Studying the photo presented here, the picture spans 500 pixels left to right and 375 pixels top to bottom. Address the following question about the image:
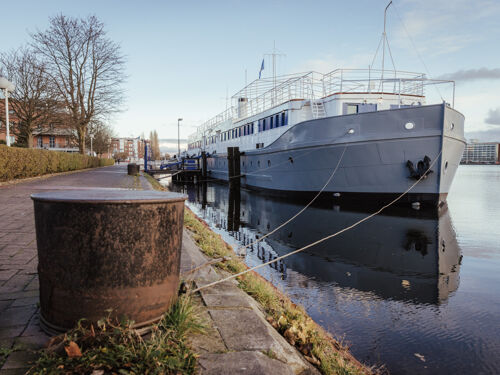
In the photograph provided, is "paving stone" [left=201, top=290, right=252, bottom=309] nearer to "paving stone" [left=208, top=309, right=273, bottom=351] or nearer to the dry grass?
"paving stone" [left=208, top=309, right=273, bottom=351]

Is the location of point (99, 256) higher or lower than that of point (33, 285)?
higher

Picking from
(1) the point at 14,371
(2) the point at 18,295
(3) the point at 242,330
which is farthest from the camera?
(2) the point at 18,295

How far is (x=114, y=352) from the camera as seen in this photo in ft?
6.19

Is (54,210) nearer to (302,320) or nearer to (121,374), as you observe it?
(121,374)

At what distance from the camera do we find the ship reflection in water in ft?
12.2

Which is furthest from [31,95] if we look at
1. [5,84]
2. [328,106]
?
[328,106]

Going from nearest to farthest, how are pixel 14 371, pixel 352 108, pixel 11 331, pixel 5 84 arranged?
pixel 14 371
pixel 11 331
pixel 352 108
pixel 5 84

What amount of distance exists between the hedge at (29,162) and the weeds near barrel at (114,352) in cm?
1298

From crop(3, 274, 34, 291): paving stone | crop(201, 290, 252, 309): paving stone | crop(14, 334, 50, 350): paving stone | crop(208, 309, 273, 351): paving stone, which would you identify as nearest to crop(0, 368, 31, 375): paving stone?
crop(14, 334, 50, 350): paving stone

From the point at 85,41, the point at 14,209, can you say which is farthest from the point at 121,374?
the point at 85,41

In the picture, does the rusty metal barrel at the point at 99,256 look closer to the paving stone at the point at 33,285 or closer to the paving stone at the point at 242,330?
the paving stone at the point at 242,330

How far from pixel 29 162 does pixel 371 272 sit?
14.6m

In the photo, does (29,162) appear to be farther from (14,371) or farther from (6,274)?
(14,371)

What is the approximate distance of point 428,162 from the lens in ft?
39.6
